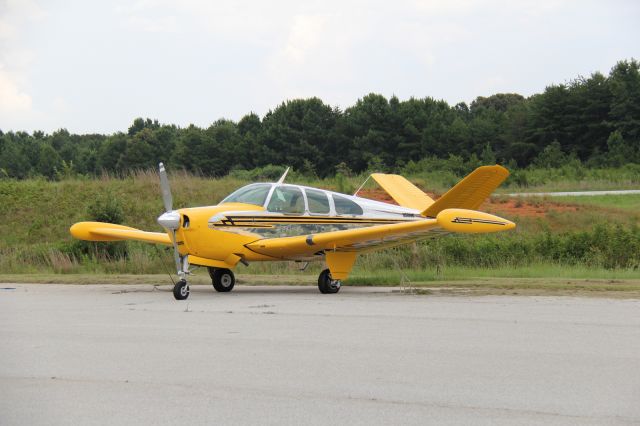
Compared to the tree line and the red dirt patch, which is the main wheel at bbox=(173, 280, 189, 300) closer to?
the red dirt patch

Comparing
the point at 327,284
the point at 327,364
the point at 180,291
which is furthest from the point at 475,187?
the point at 327,364

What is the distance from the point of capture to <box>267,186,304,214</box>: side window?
648 inches

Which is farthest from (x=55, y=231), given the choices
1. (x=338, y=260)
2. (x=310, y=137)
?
(x=310, y=137)

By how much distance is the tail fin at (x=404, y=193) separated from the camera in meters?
19.1

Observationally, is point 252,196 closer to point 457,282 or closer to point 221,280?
point 221,280

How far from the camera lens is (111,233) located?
18531mm

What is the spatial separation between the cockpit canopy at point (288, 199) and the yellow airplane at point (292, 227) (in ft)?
0.07

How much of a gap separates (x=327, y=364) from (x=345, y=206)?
9878mm

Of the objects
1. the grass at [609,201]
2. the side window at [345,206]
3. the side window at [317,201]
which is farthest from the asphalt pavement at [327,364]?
the grass at [609,201]

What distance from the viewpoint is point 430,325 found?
1017cm

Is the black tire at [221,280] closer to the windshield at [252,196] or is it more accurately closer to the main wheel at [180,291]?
the windshield at [252,196]

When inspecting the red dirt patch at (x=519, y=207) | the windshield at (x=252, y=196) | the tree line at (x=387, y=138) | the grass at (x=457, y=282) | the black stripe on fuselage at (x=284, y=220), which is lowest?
the grass at (x=457, y=282)

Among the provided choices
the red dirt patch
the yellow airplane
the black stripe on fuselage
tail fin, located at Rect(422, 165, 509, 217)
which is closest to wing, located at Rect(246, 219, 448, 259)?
the yellow airplane

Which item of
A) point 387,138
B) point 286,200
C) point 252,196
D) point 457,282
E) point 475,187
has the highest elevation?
point 387,138
